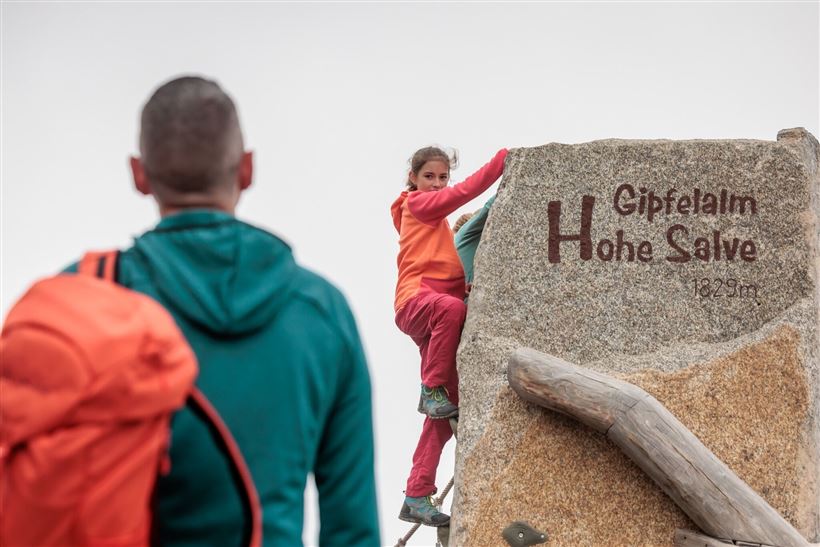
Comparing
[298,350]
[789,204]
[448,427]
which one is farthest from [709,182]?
[298,350]

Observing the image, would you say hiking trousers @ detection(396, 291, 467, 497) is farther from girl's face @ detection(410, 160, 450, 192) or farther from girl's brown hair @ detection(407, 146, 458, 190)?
girl's brown hair @ detection(407, 146, 458, 190)

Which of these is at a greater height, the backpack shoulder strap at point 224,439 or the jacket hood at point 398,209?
the backpack shoulder strap at point 224,439

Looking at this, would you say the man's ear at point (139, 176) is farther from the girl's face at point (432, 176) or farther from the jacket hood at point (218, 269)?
the girl's face at point (432, 176)

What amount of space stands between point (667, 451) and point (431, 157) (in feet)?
5.68

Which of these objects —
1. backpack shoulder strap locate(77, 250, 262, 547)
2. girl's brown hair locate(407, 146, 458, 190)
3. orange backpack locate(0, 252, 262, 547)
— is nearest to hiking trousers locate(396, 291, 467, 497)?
girl's brown hair locate(407, 146, 458, 190)

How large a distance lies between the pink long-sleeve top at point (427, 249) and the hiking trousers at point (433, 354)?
0.08 m

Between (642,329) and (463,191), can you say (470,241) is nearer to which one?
(463,191)

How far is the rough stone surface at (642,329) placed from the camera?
442 centimetres

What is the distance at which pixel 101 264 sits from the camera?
4.69 feet

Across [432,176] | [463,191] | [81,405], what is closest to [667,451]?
[463,191]

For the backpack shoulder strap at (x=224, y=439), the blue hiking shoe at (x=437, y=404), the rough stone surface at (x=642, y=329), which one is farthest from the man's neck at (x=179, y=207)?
the blue hiking shoe at (x=437, y=404)

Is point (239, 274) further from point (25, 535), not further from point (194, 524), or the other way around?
point (25, 535)

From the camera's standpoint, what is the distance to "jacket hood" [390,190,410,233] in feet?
16.4

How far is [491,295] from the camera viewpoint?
15.1 feet
